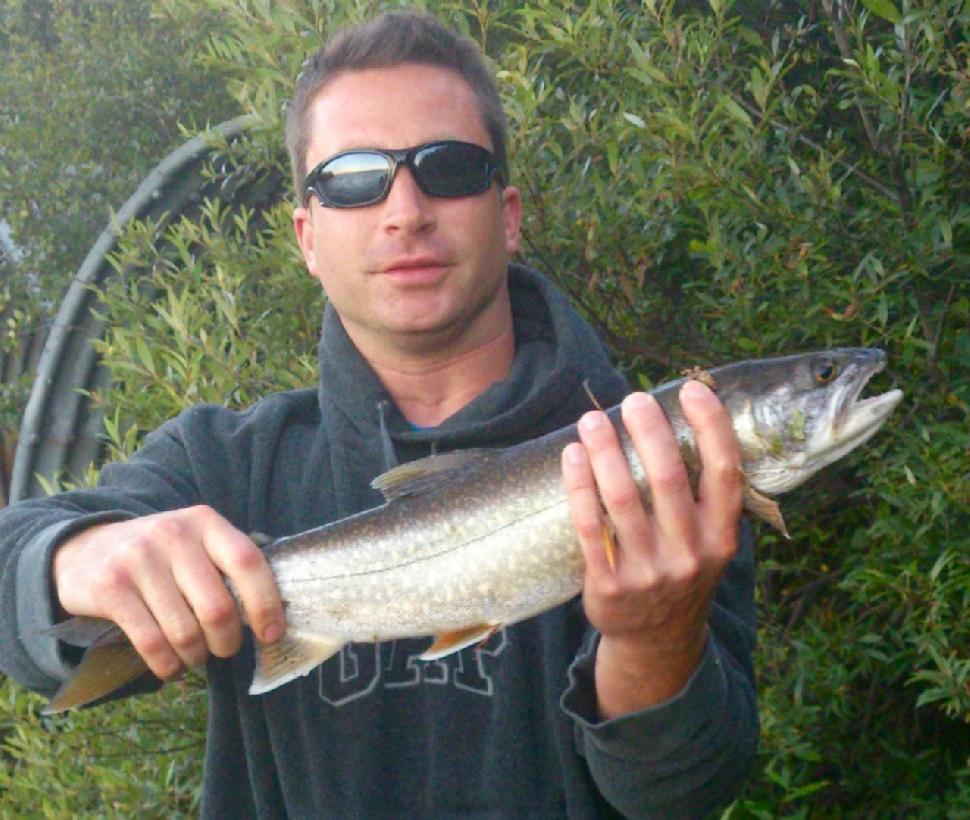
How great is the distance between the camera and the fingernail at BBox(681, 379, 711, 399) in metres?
2.48

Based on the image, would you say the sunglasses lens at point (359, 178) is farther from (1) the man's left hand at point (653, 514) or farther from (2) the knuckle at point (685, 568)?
(2) the knuckle at point (685, 568)

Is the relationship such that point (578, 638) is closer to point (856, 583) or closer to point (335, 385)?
point (335, 385)

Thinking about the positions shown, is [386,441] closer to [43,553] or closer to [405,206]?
[405,206]

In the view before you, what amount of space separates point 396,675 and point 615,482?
0.90 m

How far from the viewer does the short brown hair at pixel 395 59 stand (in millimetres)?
3379

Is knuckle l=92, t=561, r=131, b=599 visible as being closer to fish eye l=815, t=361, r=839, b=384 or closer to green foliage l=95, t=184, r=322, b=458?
fish eye l=815, t=361, r=839, b=384

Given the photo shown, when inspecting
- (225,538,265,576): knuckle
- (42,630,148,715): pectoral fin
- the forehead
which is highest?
the forehead

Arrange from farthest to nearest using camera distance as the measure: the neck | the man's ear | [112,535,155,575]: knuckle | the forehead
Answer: the man's ear → the neck → the forehead → [112,535,155,575]: knuckle

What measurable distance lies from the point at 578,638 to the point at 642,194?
2132 millimetres

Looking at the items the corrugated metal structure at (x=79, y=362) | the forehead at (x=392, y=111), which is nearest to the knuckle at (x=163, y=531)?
the forehead at (x=392, y=111)

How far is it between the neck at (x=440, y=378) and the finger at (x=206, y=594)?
1.01m

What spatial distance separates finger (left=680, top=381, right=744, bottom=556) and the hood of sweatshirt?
771mm

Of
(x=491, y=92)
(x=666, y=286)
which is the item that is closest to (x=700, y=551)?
(x=491, y=92)

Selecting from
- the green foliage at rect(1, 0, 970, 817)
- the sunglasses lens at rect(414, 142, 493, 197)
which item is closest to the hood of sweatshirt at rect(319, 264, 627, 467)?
the sunglasses lens at rect(414, 142, 493, 197)
